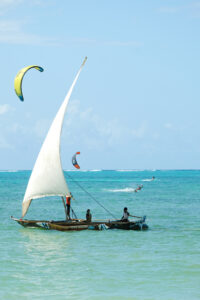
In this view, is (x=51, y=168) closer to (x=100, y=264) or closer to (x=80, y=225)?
(x=80, y=225)

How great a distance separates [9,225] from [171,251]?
1479cm

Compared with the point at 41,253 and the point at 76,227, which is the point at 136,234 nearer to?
the point at 76,227

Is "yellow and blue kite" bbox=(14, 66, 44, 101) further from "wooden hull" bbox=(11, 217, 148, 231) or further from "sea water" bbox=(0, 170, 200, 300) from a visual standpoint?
"sea water" bbox=(0, 170, 200, 300)

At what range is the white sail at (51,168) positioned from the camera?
105ft

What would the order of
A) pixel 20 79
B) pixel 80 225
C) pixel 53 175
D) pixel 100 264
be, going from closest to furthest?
pixel 100 264 → pixel 80 225 → pixel 20 79 → pixel 53 175

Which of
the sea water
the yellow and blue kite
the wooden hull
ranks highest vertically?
the yellow and blue kite

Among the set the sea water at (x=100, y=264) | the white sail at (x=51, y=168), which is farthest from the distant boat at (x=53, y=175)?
the sea water at (x=100, y=264)

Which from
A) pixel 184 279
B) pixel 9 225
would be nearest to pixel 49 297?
pixel 184 279

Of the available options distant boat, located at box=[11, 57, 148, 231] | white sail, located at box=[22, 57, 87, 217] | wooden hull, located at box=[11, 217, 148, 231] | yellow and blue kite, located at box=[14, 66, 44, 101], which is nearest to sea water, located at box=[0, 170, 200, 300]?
wooden hull, located at box=[11, 217, 148, 231]

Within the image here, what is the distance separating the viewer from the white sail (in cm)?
3195

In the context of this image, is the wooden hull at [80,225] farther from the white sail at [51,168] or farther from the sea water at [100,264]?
the white sail at [51,168]

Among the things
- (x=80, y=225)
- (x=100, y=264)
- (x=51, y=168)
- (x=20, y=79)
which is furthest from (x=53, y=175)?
(x=100, y=264)

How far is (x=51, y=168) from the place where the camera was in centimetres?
3212

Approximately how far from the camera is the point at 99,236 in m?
29.6
